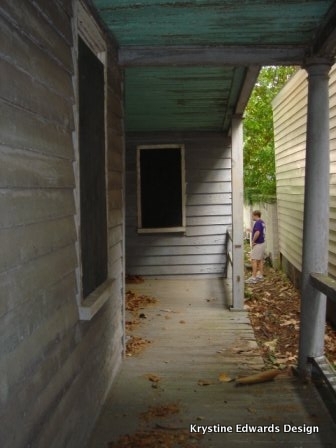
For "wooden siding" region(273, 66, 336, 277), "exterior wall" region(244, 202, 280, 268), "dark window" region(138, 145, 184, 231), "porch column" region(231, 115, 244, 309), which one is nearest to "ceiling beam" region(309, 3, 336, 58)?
"porch column" region(231, 115, 244, 309)

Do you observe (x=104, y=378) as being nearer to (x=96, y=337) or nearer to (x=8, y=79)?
(x=96, y=337)

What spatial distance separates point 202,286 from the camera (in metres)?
9.51

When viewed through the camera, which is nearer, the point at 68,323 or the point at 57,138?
the point at 57,138

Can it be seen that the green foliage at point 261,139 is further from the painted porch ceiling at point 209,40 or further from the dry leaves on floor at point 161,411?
the dry leaves on floor at point 161,411

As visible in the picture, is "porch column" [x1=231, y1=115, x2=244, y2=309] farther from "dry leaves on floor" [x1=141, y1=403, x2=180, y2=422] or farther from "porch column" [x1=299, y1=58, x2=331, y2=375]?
"dry leaves on floor" [x1=141, y1=403, x2=180, y2=422]

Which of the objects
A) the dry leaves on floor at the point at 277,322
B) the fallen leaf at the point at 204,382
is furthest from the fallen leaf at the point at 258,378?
the dry leaves on floor at the point at 277,322

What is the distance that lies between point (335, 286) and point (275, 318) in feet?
14.1

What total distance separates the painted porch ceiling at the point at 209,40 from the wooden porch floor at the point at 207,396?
10.1 ft

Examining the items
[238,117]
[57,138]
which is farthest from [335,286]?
[238,117]

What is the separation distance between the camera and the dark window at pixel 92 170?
137 inches

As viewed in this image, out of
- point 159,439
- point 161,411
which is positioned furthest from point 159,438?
point 161,411

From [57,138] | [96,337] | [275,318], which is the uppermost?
[57,138]

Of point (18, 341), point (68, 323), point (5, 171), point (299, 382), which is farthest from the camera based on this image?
point (299, 382)

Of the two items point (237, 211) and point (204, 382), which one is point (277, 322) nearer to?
point (237, 211)
